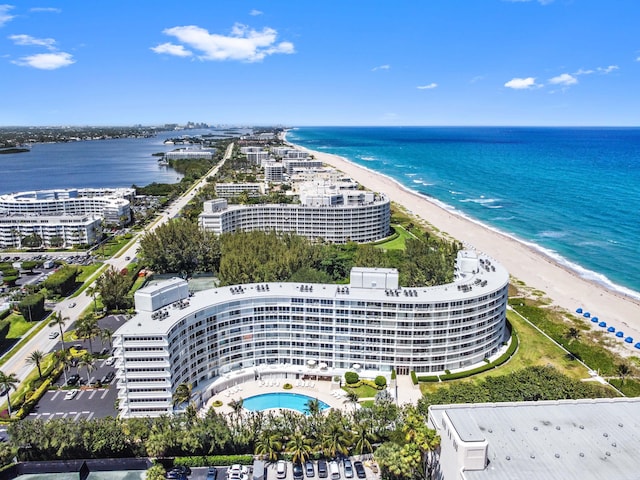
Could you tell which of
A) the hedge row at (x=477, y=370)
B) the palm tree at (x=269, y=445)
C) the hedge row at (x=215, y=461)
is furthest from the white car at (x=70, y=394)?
the hedge row at (x=477, y=370)

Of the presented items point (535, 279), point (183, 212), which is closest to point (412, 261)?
point (535, 279)

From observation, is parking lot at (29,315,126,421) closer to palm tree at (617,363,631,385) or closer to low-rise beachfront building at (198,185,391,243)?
low-rise beachfront building at (198,185,391,243)

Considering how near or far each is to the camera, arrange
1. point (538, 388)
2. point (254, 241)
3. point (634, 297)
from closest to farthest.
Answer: point (538, 388), point (634, 297), point (254, 241)

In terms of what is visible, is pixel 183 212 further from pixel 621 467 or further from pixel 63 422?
pixel 621 467

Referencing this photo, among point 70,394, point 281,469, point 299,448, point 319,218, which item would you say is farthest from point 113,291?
point 319,218

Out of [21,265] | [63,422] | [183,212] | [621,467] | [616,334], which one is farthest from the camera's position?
[183,212]

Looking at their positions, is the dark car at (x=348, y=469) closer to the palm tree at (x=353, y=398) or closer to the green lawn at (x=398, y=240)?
the palm tree at (x=353, y=398)

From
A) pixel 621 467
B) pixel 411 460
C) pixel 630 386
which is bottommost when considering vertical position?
pixel 630 386
